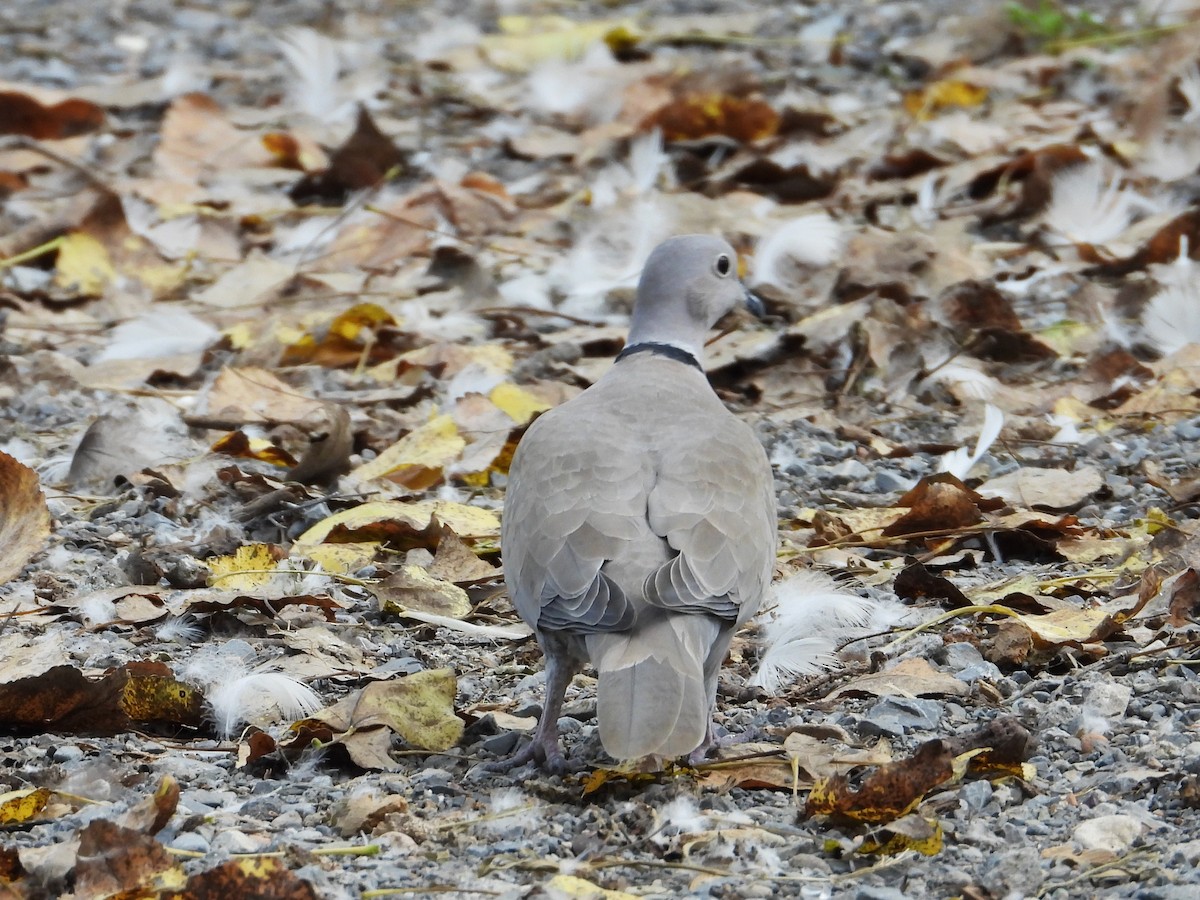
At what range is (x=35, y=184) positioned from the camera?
8312 millimetres

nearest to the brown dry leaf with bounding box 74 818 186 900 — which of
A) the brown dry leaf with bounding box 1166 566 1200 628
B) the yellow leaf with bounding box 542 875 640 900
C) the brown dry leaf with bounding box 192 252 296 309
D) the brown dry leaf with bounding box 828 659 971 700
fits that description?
the yellow leaf with bounding box 542 875 640 900

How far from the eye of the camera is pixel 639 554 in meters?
3.43

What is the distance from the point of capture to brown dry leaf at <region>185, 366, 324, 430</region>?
18.3ft

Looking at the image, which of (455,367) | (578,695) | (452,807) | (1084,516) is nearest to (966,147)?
(455,367)

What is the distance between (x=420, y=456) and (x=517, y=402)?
45 centimetres

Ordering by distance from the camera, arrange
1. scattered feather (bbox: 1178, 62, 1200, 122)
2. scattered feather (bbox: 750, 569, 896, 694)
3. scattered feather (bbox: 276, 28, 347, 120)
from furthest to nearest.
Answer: scattered feather (bbox: 276, 28, 347, 120) → scattered feather (bbox: 1178, 62, 1200, 122) → scattered feather (bbox: 750, 569, 896, 694)

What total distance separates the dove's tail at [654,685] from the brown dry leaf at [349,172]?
5104mm

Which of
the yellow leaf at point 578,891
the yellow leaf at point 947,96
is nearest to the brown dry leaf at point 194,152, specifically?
the yellow leaf at point 947,96

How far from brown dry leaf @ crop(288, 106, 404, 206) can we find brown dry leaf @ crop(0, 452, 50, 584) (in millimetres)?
4209

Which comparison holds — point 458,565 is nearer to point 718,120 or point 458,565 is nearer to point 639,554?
point 639,554

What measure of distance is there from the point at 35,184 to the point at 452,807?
581 cm

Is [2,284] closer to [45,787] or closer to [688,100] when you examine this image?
[688,100]

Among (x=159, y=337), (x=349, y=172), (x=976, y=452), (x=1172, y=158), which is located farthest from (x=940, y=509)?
(x=349, y=172)

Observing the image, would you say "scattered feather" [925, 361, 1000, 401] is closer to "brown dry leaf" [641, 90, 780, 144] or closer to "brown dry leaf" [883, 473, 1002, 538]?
"brown dry leaf" [883, 473, 1002, 538]
